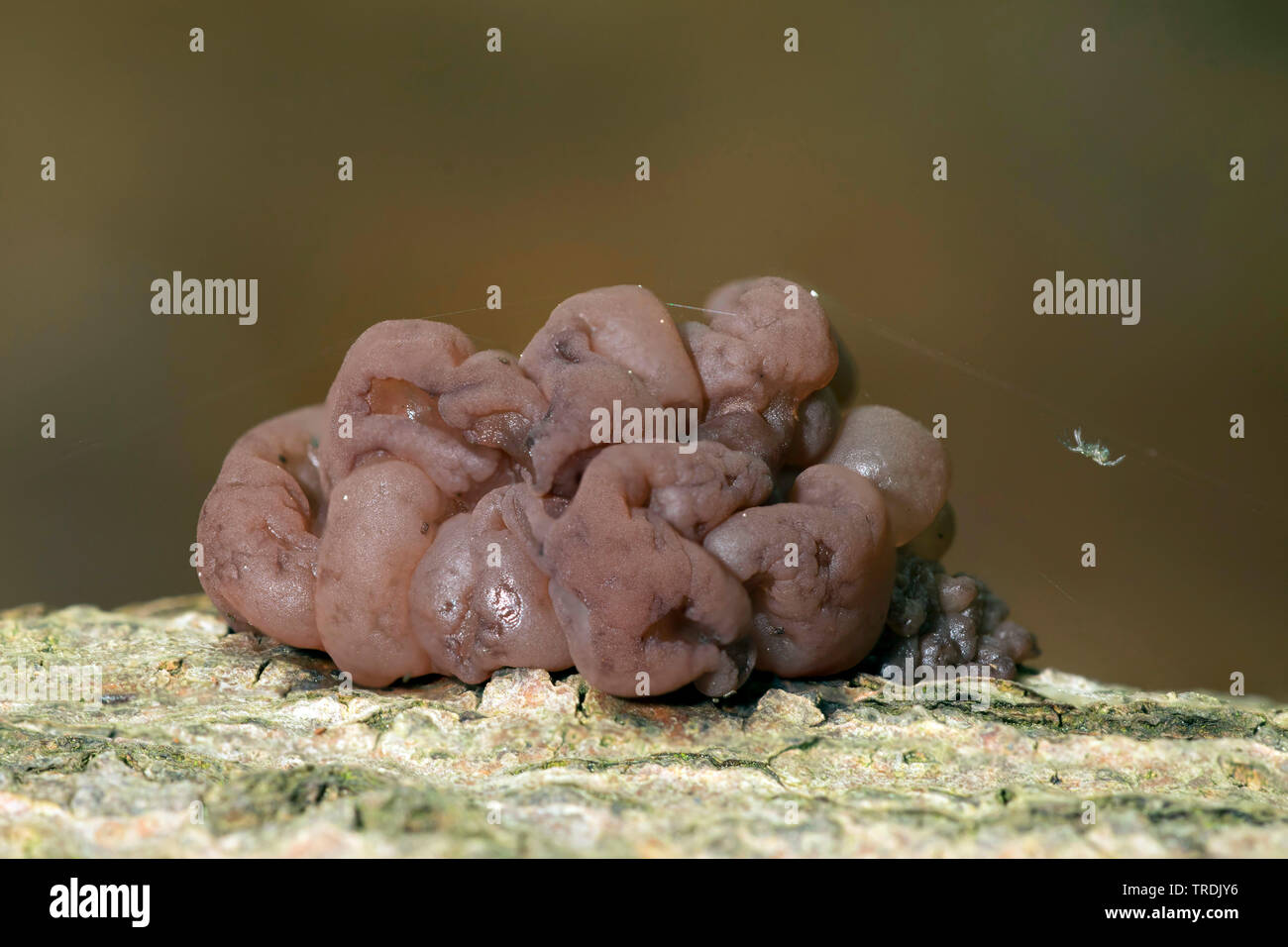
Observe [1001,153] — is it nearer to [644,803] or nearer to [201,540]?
[644,803]

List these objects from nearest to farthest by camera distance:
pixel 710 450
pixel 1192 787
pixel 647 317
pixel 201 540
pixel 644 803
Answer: pixel 644 803 → pixel 1192 787 → pixel 710 450 → pixel 647 317 → pixel 201 540

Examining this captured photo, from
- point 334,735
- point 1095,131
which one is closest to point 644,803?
point 334,735

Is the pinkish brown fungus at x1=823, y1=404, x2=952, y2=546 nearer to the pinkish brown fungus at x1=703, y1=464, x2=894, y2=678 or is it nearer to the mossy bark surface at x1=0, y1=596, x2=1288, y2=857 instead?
the pinkish brown fungus at x1=703, y1=464, x2=894, y2=678

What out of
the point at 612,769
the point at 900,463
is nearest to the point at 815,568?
the point at 900,463

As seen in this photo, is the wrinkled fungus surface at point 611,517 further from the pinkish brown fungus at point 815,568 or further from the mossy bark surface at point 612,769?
the mossy bark surface at point 612,769

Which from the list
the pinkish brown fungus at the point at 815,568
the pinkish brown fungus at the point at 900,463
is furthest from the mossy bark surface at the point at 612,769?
the pinkish brown fungus at the point at 900,463

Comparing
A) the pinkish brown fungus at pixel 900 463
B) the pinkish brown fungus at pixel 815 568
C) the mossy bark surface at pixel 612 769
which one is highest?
the pinkish brown fungus at pixel 900 463
